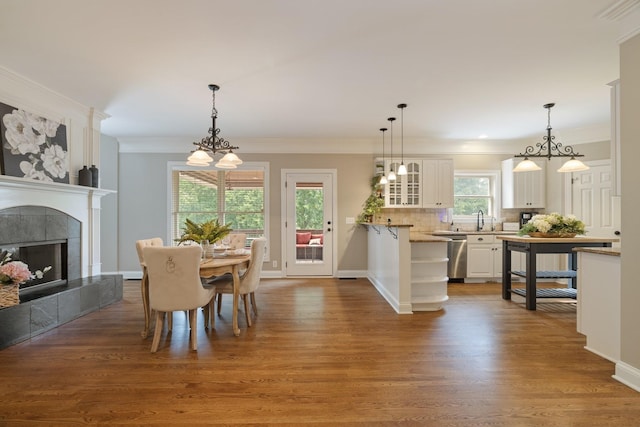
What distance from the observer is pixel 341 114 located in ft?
13.9

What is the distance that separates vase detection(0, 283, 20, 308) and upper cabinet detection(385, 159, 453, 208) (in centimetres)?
498

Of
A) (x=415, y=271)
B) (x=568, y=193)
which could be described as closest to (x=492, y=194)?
(x=568, y=193)

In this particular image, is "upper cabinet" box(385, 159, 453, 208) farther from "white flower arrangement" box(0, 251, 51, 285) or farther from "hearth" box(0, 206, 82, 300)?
"white flower arrangement" box(0, 251, 51, 285)

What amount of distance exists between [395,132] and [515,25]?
9.48 ft

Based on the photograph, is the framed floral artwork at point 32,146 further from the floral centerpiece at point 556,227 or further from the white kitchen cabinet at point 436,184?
the floral centerpiece at point 556,227

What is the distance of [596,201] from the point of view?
484 centimetres

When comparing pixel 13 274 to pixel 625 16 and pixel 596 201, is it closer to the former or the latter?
pixel 625 16

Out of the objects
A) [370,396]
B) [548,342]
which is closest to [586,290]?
[548,342]

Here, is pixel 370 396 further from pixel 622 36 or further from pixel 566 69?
pixel 566 69

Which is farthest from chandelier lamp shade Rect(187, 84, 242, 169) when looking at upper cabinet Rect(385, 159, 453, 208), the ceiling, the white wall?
upper cabinet Rect(385, 159, 453, 208)

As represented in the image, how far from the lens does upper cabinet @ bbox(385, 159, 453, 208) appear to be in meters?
5.59

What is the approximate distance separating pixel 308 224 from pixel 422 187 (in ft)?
7.29

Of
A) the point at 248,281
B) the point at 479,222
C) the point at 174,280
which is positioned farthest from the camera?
the point at 479,222

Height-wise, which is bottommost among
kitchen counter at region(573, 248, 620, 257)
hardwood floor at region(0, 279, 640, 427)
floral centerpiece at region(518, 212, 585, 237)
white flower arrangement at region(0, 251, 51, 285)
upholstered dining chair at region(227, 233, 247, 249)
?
hardwood floor at region(0, 279, 640, 427)
